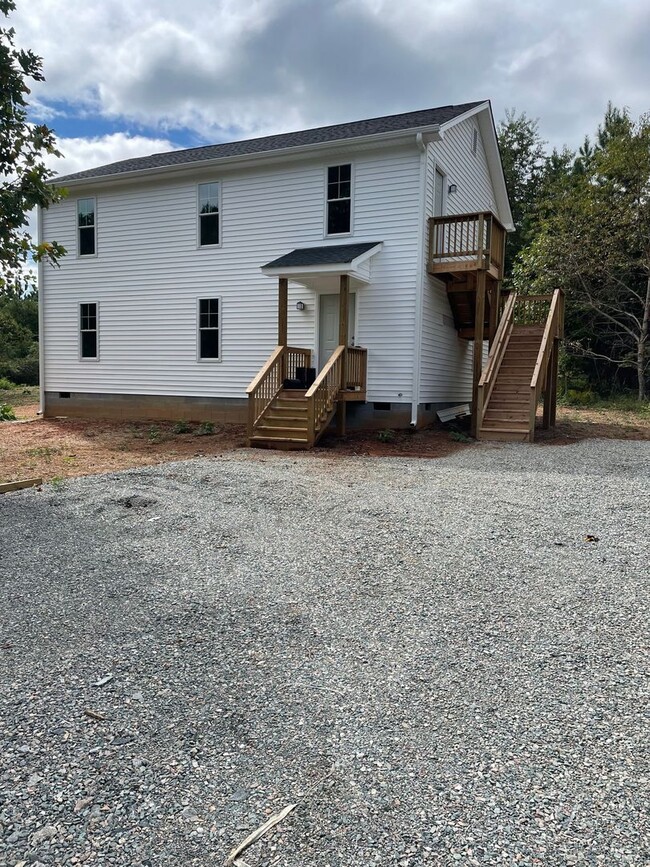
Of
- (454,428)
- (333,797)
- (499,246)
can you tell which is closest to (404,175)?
(499,246)

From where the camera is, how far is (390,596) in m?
3.94

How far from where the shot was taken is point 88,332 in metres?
15.7

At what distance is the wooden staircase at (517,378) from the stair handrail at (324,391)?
289 centimetres

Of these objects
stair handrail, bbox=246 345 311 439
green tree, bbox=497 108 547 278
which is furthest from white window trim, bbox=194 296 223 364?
green tree, bbox=497 108 547 278

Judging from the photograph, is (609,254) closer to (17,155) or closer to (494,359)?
(494,359)

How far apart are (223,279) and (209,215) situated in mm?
1645

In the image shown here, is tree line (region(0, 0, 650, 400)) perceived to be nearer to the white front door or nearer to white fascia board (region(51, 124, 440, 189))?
white fascia board (region(51, 124, 440, 189))

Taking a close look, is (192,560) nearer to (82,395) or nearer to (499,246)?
(499,246)

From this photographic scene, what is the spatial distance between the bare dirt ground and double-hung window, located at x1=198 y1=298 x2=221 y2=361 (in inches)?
73.2

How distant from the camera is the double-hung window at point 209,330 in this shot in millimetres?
14172

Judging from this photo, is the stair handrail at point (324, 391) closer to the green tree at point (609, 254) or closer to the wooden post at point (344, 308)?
the wooden post at point (344, 308)

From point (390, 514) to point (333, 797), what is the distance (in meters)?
3.98

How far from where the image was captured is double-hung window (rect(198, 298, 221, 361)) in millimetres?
14172

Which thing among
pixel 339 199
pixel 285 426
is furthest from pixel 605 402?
pixel 285 426
